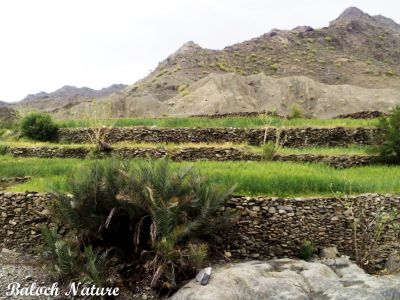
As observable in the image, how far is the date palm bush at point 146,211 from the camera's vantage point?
8.48 m

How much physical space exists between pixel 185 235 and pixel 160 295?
114cm

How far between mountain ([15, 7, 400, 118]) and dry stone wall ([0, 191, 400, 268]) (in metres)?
9.85

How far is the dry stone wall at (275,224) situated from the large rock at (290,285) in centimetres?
132

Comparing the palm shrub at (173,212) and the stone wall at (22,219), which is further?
the stone wall at (22,219)

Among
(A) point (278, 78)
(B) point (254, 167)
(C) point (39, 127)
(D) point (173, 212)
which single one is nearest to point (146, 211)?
(D) point (173, 212)

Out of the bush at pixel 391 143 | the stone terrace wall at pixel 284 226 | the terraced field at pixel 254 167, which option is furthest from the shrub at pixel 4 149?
the bush at pixel 391 143

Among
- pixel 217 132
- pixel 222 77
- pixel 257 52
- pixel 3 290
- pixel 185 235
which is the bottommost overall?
pixel 3 290

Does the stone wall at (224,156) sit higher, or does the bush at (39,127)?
the bush at (39,127)

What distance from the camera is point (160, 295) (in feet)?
27.2

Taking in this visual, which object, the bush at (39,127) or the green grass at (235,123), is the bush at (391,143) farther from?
the bush at (39,127)

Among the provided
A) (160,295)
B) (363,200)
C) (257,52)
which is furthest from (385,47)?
(160,295)

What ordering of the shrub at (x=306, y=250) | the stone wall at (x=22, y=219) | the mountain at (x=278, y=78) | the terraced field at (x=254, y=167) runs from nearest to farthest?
the shrub at (x=306, y=250) → the stone wall at (x=22, y=219) → the terraced field at (x=254, y=167) → the mountain at (x=278, y=78)

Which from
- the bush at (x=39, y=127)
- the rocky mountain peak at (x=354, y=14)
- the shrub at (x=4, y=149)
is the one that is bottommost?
the shrub at (x=4, y=149)

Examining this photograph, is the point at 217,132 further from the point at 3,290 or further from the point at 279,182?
the point at 3,290
